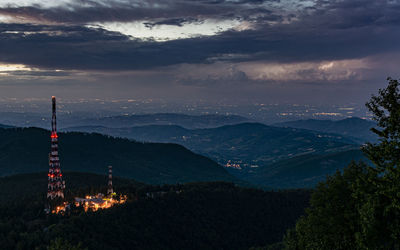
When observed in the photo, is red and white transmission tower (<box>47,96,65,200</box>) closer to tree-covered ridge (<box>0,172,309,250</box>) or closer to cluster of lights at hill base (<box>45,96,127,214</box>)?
cluster of lights at hill base (<box>45,96,127,214</box>)

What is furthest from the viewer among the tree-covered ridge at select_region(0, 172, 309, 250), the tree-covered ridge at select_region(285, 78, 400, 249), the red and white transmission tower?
the red and white transmission tower

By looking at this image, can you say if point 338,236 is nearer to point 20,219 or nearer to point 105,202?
point 20,219

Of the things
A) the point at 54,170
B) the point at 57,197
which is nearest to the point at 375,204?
the point at 54,170

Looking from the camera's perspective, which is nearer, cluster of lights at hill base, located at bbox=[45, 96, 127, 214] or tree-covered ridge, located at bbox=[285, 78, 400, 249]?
tree-covered ridge, located at bbox=[285, 78, 400, 249]

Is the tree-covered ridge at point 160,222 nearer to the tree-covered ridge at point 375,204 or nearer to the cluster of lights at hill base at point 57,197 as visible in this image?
the cluster of lights at hill base at point 57,197

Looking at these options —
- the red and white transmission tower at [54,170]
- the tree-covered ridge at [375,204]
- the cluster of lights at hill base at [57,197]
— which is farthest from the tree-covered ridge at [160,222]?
the tree-covered ridge at [375,204]

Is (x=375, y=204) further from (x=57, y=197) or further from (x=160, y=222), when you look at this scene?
(x=57, y=197)

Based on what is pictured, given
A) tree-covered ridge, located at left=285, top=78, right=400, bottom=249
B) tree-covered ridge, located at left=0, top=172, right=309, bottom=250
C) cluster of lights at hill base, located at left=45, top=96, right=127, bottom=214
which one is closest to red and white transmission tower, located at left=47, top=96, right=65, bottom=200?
cluster of lights at hill base, located at left=45, top=96, right=127, bottom=214

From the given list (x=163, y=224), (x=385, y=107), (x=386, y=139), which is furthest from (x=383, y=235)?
(x=163, y=224)
